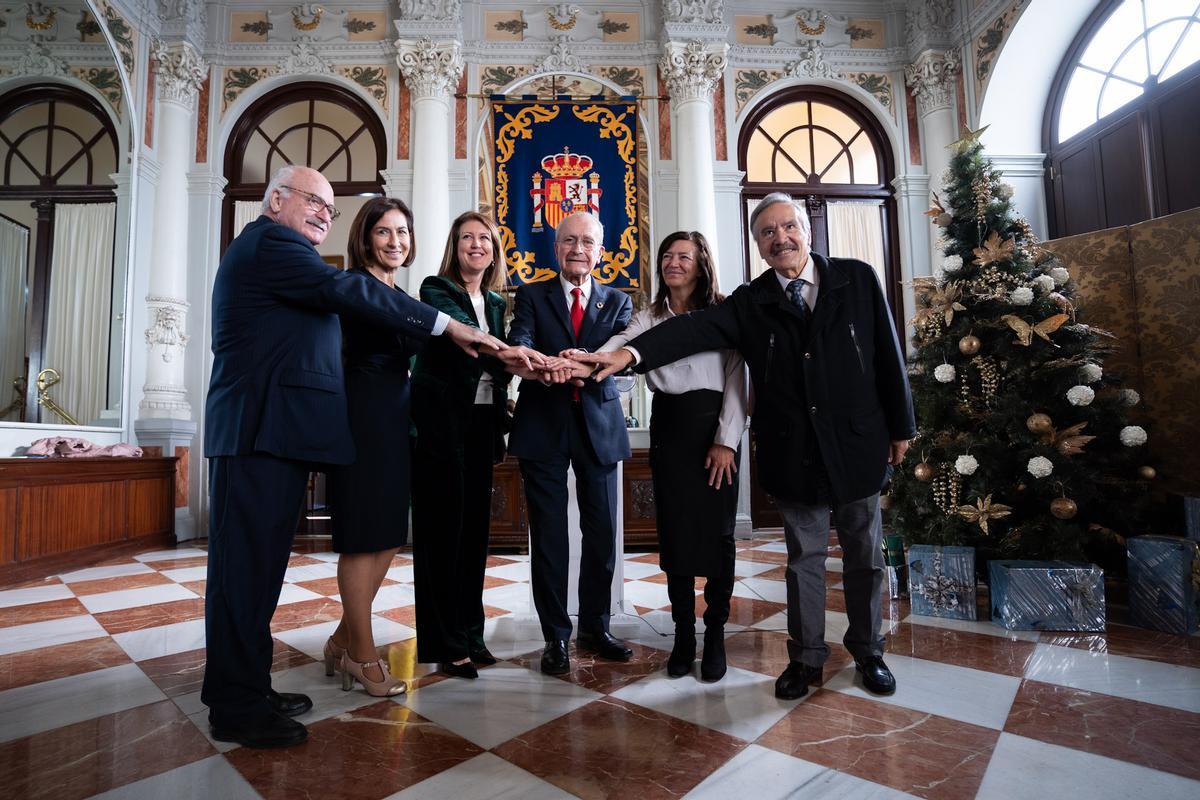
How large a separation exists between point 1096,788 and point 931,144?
18.5 ft

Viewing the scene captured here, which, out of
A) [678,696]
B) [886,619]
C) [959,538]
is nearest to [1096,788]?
[678,696]

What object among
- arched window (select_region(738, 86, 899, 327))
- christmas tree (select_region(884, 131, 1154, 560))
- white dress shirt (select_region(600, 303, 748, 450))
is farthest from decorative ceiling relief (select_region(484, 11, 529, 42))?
white dress shirt (select_region(600, 303, 748, 450))

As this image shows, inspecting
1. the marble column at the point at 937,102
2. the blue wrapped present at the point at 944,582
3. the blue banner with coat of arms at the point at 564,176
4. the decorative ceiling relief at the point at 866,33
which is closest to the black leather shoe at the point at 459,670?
the blue wrapped present at the point at 944,582

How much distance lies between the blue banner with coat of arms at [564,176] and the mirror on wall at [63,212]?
9.78 ft

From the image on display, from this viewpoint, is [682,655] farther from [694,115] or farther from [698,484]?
[694,115]

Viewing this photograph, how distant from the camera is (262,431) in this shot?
1435 millimetres

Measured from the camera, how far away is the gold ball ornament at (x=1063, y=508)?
98.7 inches

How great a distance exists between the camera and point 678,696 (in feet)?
5.55

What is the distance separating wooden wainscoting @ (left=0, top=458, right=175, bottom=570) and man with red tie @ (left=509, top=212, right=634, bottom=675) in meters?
3.30

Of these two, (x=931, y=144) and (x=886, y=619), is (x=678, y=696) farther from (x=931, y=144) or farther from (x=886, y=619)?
(x=931, y=144)

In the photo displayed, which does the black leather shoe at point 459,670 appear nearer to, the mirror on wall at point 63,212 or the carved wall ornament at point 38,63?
the mirror on wall at point 63,212

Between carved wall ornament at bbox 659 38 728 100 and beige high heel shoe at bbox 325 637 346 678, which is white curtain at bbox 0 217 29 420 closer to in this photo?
beige high heel shoe at bbox 325 637 346 678

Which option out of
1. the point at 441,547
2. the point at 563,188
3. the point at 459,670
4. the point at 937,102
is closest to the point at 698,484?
the point at 441,547

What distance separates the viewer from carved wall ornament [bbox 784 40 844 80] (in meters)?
5.70
